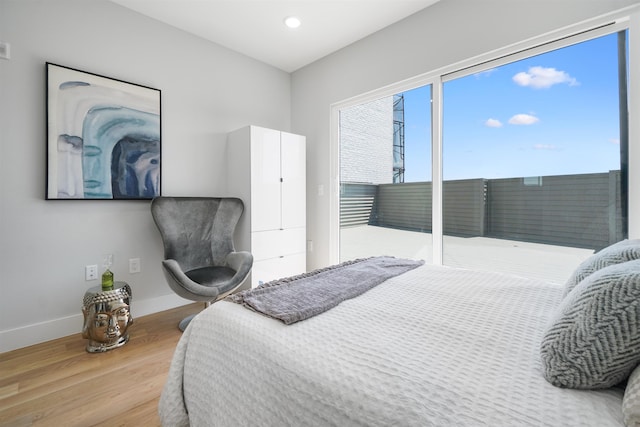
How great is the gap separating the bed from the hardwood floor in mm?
623

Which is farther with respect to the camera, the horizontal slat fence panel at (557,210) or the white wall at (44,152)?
the white wall at (44,152)

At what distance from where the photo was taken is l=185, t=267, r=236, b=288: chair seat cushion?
233 cm

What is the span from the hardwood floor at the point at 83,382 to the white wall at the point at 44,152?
0.34 metres

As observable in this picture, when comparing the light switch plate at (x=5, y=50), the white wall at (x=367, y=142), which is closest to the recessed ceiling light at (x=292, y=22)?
the white wall at (x=367, y=142)

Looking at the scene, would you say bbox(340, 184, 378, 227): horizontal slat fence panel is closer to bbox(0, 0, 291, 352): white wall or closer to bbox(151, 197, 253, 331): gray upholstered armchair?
bbox(151, 197, 253, 331): gray upholstered armchair

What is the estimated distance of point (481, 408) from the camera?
61 cm

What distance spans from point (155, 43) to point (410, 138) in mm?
2548

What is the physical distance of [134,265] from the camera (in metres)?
2.62

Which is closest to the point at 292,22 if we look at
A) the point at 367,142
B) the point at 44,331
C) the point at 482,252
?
the point at 367,142

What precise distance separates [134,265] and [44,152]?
1.09m

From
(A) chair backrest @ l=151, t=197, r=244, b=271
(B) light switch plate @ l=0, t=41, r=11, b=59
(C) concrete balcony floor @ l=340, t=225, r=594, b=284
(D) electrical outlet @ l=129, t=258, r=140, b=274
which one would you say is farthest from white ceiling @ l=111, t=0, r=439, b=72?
(D) electrical outlet @ l=129, t=258, r=140, b=274

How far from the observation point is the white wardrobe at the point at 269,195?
293 cm

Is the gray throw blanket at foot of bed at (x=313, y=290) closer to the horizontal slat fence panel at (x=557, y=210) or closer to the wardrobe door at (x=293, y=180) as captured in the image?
the horizontal slat fence panel at (x=557, y=210)

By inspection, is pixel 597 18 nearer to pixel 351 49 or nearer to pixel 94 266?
pixel 351 49
